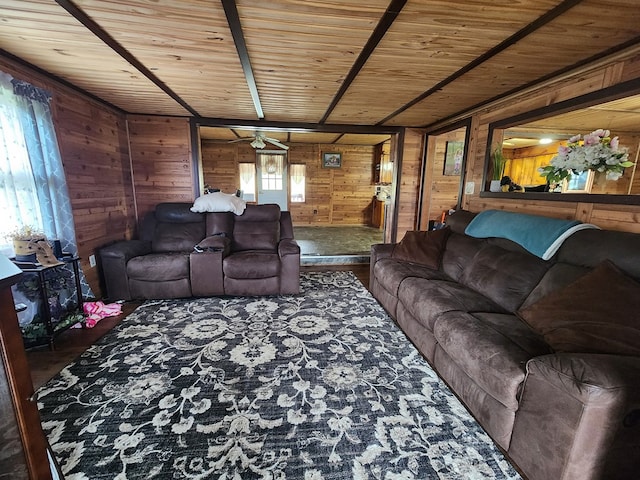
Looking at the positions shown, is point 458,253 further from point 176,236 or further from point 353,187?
point 353,187

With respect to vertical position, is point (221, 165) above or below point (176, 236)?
above

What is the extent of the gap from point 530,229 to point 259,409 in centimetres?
232

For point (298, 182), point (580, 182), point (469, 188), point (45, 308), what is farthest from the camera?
point (298, 182)

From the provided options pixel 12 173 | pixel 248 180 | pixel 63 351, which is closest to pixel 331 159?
pixel 248 180

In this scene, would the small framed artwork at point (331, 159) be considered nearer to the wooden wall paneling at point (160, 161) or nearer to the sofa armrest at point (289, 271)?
the wooden wall paneling at point (160, 161)

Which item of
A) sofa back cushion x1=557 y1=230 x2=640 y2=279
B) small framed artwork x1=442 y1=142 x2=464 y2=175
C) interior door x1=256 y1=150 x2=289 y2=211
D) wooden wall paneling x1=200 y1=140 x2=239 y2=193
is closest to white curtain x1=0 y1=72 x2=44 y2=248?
sofa back cushion x1=557 y1=230 x2=640 y2=279

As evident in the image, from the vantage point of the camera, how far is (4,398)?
2.63 ft

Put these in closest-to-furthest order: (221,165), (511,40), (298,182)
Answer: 1. (511,40)
2. (221,165)
3. (298,182)

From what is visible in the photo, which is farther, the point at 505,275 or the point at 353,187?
the point at 353,187

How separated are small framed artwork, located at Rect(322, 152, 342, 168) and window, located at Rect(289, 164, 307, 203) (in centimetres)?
60

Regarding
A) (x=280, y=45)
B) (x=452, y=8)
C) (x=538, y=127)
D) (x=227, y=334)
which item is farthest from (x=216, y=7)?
(x=538, y=127)

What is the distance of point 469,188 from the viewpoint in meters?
3.40

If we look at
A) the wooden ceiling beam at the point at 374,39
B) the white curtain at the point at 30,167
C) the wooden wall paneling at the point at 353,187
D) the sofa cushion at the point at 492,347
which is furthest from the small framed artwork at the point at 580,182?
the wooden wall paneling at the point at 353,187

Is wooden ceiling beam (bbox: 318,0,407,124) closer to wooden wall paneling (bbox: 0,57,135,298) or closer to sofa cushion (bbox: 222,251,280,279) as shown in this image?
sofa cushion (bbox: 222,251,280,279)
